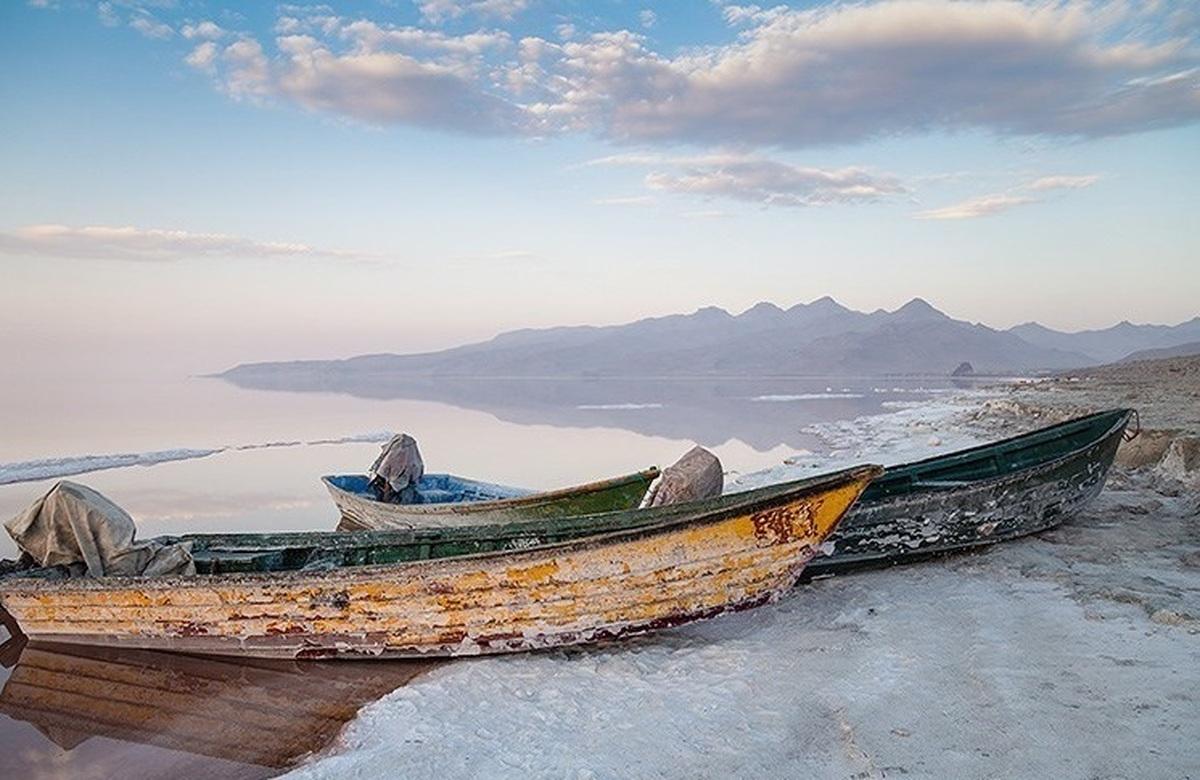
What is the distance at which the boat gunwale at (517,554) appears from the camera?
589cm

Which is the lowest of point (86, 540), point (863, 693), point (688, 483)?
point (863, 693)

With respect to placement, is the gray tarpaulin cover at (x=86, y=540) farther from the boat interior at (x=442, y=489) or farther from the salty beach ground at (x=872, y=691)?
the boat interior at (x=442, y=489)

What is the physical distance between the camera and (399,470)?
461 inches

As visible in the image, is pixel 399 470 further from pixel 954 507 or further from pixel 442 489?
pixel 954 507

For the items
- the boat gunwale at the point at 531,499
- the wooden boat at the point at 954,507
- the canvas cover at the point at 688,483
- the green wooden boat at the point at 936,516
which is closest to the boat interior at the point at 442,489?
the boat gunwale at the point at 531,499

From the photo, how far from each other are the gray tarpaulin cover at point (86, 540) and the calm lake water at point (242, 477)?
840 mm

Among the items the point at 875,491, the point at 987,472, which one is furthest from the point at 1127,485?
the point at 875,491

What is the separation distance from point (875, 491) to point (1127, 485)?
16.7 feet

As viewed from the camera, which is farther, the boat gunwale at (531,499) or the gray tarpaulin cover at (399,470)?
the gray tarpaulin cover at (399,470)

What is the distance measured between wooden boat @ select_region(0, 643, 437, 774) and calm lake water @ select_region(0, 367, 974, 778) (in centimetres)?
2

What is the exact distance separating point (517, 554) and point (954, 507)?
477 centimetres

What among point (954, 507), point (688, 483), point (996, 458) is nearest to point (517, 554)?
point (688, 483)

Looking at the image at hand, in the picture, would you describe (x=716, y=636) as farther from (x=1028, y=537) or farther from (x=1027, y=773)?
(x=1028, y=537)

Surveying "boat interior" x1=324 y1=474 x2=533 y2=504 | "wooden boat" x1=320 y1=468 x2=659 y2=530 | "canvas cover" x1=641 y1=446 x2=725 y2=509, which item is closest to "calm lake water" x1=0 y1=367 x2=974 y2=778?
"boat interior" x1=324 y1=474 x2=533 y2=504
